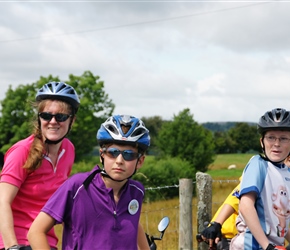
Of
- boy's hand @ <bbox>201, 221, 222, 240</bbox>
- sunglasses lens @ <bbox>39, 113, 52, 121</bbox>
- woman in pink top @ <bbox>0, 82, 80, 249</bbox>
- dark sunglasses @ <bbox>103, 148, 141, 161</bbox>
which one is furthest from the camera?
boy's hand @ <bbox>201, 221, 222, 240</bbox>

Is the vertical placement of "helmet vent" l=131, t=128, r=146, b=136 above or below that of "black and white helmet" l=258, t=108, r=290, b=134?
below

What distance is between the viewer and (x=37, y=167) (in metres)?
3.62

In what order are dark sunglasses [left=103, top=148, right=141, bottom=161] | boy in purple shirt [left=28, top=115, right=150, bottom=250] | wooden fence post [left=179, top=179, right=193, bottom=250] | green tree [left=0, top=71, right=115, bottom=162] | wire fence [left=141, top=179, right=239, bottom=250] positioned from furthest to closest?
green tree [left=0, top=71, right=115, bottom=162]
wire fence [left=141, top=179, right=239, bottom=250]
wooden fence post [left=179, top=179, right=193, bottom=250]
dark sunglasses [left=103, top=148, right=141, bottom=161]
boy in purple shirt [left=28, top=115, right=150, bottom=250]

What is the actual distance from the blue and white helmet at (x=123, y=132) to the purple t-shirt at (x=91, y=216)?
21cm

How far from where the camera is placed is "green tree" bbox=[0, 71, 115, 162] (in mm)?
62219

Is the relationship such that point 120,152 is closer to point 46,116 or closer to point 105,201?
point 105,201

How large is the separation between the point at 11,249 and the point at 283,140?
6.49ft

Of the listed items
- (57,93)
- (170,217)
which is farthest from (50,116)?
(170,217)

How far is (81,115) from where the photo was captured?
61719mm

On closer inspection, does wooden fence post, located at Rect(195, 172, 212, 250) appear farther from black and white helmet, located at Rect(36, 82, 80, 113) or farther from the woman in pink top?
black and white helmet, located at Rect(36, 82, 80, 113)

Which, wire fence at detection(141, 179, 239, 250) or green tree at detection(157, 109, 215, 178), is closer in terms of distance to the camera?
wire fence at detection(141, 179, 239, 250)

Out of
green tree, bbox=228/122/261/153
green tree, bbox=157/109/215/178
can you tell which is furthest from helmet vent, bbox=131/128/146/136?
green tree, bbox=228/122/261/153

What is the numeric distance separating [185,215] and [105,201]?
490 centimetres

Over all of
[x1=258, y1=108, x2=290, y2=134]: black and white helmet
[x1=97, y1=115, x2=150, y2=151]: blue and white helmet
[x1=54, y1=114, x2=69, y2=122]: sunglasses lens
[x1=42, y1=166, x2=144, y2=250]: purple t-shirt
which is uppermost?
[x1=258, y1=108, x2=290, y2=134]: black and white helmet
